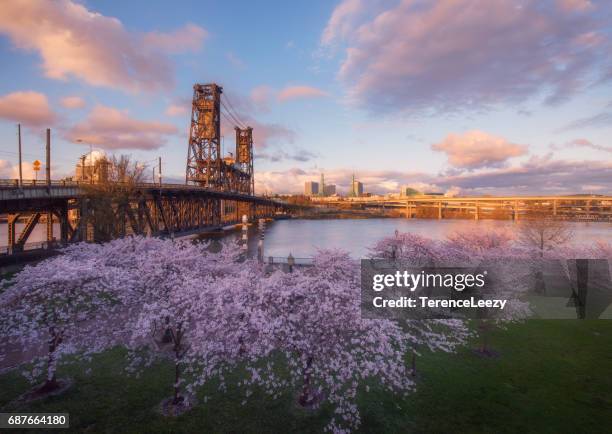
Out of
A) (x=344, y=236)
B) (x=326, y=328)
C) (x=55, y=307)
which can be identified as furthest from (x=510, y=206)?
(x=55, y=307)

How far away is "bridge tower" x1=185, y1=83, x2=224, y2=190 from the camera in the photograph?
84.8 m

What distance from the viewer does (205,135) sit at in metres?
85.6

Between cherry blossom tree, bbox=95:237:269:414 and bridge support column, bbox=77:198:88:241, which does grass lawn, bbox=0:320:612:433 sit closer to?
cherry blossom tree, bbox=95:237:269:414

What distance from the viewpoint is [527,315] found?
19672mm

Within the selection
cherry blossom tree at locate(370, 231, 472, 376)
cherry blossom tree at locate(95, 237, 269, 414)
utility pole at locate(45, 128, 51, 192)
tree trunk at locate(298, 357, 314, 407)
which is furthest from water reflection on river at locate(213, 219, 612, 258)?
utility pole at locate(45, 128, 51, 192)

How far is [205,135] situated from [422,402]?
8579 centimetres

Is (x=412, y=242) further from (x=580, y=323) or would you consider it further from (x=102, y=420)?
(x=102, y=420)

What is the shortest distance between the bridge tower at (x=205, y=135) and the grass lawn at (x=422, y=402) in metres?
76.1

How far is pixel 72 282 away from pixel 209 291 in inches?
198

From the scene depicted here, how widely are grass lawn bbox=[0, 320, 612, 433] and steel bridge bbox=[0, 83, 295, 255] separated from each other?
69.9ft

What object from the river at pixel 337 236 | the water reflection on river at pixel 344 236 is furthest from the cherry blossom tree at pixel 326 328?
the water reflection on river at pixel 344 236

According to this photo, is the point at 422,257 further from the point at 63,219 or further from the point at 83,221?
the point at 63,219

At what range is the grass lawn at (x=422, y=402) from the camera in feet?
32.8

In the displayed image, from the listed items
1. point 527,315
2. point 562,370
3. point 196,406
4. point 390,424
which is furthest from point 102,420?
point 527,315
